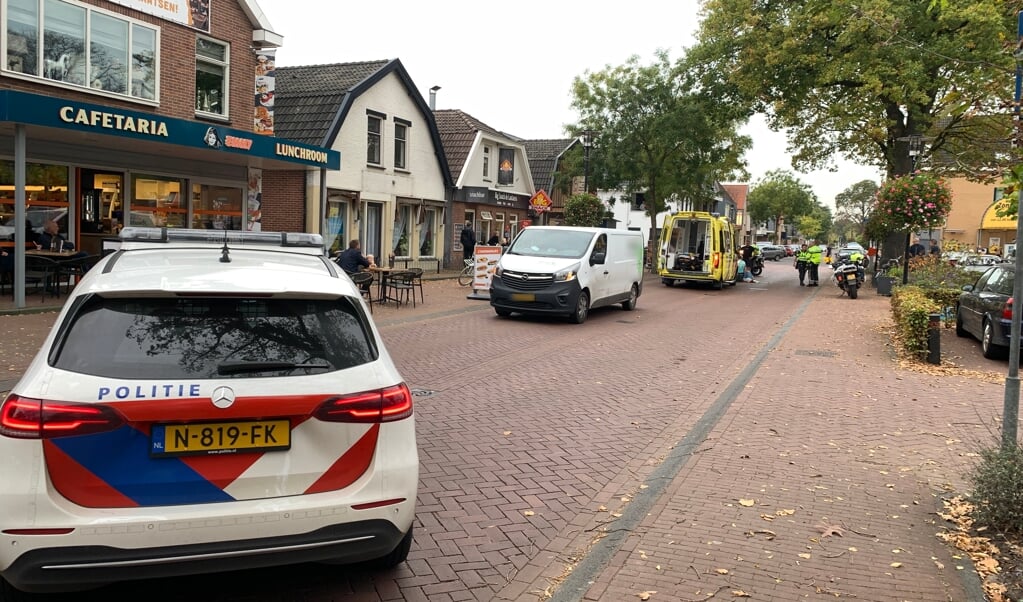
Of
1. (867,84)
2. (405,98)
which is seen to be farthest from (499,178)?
(867,84)

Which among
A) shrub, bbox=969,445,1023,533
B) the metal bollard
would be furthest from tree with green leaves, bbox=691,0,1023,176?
shrub, bbox=969,445,1023,533

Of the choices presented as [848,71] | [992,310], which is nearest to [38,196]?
[992,310]

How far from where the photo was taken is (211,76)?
62.9 ft

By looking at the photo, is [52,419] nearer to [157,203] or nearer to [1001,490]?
[1001,490]

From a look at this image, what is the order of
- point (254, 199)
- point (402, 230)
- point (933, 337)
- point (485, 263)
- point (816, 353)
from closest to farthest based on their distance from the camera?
1. point (933, 337)
2. point (816, 353)
3. point (485, 263)
4. point (254, 199)
5. point (402, 230)

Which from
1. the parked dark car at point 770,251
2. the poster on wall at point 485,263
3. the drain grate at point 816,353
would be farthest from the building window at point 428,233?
the parked dark car at point 770,251

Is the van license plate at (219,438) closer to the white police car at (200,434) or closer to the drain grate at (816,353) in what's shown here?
the white police car at (200,434)

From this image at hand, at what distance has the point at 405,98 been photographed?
27.1 metres

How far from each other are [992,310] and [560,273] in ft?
23.5

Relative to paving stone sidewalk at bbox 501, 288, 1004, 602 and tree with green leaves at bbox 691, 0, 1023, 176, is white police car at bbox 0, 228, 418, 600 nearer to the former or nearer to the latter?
paving stone sidewalk at bbox 501, 288, 1004, 602

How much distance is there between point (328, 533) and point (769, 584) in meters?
2.28

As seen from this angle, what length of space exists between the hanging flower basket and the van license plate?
21.2 meters

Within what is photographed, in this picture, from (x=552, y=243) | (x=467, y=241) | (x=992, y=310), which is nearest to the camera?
(x=992, y=310)

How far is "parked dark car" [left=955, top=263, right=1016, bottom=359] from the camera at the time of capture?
37.6 feet
